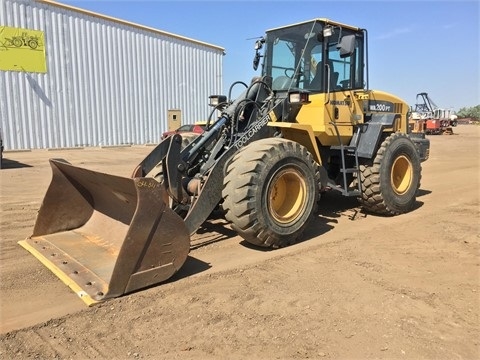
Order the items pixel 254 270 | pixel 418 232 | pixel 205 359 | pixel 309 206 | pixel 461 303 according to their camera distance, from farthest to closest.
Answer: pixel 418 232
pixel 309 206
pixel 254 270
pixel 461 303
pixel 205 359

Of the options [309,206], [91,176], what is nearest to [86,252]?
[91,176]

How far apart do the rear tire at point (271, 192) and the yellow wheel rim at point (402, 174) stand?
2297mm

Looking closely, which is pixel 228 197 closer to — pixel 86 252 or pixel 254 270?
pixel 254 270

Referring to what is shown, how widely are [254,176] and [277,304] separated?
143 cm

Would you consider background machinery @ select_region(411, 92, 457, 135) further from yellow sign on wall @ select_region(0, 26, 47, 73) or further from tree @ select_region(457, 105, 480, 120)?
tree @ select_region(457, 105, 480, 120)

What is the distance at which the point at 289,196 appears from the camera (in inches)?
206

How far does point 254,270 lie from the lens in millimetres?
4289

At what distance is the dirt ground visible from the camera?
2.93 meters

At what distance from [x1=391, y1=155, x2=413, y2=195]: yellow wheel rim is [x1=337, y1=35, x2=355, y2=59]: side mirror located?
6.93ft

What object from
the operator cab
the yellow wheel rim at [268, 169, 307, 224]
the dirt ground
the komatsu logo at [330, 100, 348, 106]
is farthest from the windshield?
the dirt ground

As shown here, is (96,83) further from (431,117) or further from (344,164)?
(431,117)

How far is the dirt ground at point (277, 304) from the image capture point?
9.61ft

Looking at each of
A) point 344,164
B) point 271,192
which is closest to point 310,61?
point 344,164

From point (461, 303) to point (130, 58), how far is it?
20.1 meters
